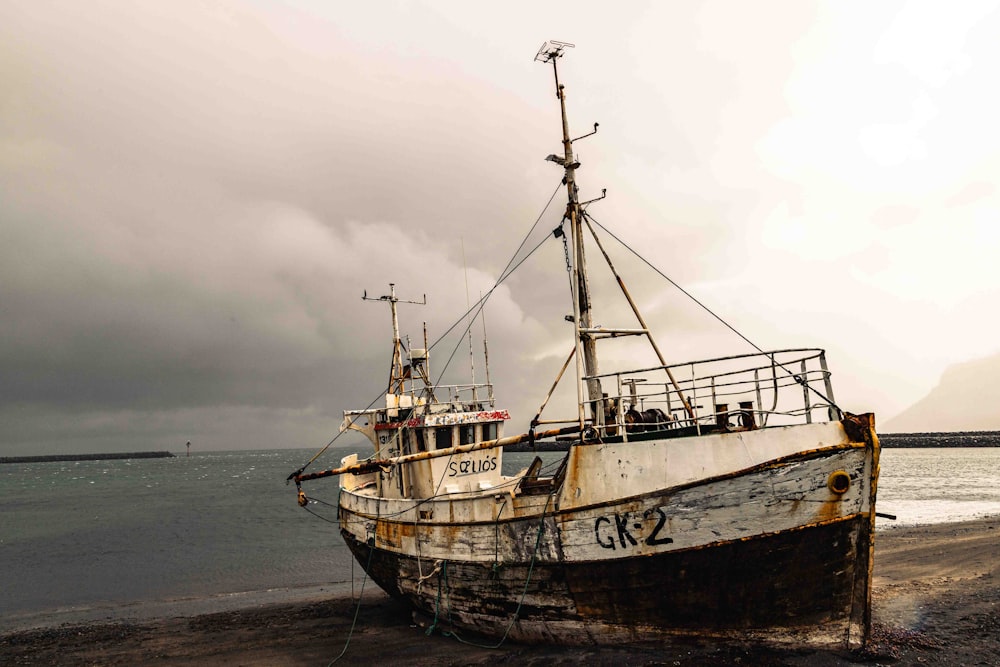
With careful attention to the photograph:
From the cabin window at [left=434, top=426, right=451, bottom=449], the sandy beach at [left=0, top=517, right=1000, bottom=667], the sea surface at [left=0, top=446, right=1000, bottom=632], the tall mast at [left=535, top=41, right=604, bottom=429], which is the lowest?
the sea surface at [left=0, top=446, right=1000, bottom=632]

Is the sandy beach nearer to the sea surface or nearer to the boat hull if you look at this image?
the boat hull

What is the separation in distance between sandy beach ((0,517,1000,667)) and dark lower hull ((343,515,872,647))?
1.14 feet

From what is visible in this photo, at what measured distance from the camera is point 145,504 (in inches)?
1929

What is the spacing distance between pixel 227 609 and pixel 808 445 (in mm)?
17335

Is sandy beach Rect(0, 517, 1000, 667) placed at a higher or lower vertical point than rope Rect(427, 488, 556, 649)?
lower

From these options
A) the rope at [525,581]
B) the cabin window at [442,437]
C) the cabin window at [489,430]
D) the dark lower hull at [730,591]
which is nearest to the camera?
the dark lower hull at [730,591]

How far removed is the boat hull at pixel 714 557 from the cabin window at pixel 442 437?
4190mm

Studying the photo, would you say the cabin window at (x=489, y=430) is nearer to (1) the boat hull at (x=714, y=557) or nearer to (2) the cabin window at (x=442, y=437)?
(2) the cabin window at (x=442, y=437)

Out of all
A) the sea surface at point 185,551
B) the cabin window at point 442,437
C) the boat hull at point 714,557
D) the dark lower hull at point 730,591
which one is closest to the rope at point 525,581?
the boat hull at point 714,557

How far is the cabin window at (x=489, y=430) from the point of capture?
14016 mm

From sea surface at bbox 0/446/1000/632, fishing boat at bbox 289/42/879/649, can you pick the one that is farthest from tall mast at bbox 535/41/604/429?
sea surface at bbox 0/446/1000/632

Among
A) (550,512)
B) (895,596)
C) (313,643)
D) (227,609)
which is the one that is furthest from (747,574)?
(227,609)

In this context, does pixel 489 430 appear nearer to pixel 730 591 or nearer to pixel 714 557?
pixel 714 557

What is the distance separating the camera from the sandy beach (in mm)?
8688
